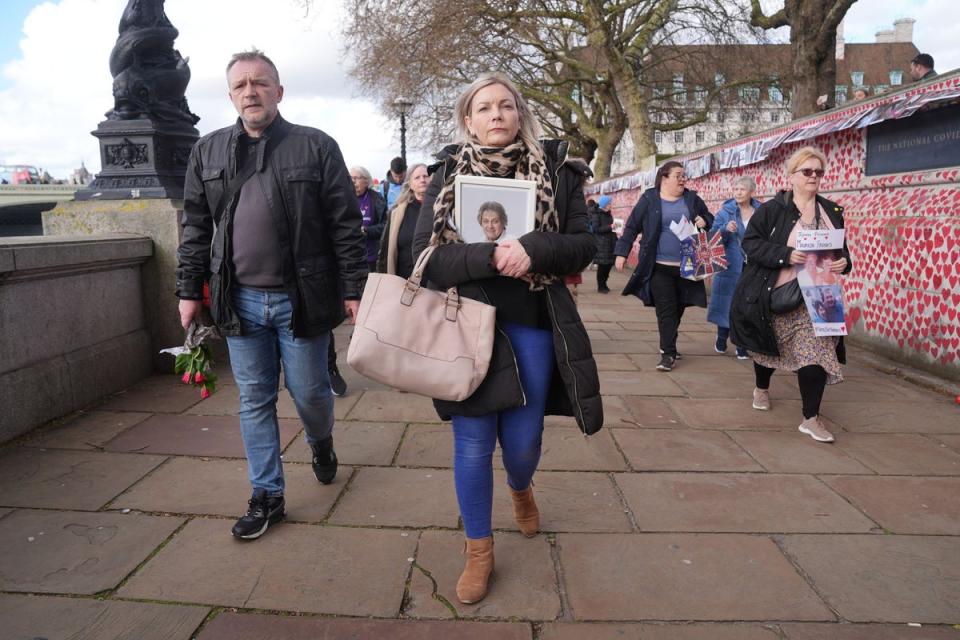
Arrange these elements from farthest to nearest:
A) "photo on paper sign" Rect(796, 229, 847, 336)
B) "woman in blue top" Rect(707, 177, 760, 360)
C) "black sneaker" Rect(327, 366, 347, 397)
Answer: "woman in blue top" Rect(707, 177, 760, 360), "black sneaker" Rect(327, 366, 347, 397), "photo on paper sign" Rect(796, 229, 847, 336)

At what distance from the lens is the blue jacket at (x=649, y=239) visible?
20.9 feet

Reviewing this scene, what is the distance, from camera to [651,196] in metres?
6.65

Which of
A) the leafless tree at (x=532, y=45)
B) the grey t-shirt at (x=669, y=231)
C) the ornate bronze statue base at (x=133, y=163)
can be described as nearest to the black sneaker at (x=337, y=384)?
the ornate bronze statue base at (x=133, y=163)

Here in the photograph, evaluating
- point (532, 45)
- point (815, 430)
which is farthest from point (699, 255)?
point (532, 45)

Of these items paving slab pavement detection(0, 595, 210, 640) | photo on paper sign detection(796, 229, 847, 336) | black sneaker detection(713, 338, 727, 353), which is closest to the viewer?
paving slab pavement detection(0, 595, 210, 640)

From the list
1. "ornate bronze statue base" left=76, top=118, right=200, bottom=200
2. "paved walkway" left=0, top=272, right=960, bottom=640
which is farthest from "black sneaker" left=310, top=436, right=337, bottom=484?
"ornate bronze statue base" left=76, top=118, right=200, bottom=200

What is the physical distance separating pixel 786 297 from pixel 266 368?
10.0 feet

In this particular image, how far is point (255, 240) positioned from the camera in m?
2.95

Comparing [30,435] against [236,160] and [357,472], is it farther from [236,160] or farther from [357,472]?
[236,160]

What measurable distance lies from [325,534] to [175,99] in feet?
15.3

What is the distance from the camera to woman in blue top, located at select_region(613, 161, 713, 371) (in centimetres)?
636

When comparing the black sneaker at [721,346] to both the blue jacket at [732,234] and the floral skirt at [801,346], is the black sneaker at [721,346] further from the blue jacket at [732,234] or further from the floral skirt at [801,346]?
the floral skirt at [801,346]

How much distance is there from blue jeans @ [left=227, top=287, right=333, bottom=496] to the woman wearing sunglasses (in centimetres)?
274

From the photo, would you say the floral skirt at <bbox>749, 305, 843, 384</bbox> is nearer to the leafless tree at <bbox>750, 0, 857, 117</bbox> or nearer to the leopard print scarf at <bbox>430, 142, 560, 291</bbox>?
the leopard print scarf at <bbox>430, 142, 560, 291</bbox>
